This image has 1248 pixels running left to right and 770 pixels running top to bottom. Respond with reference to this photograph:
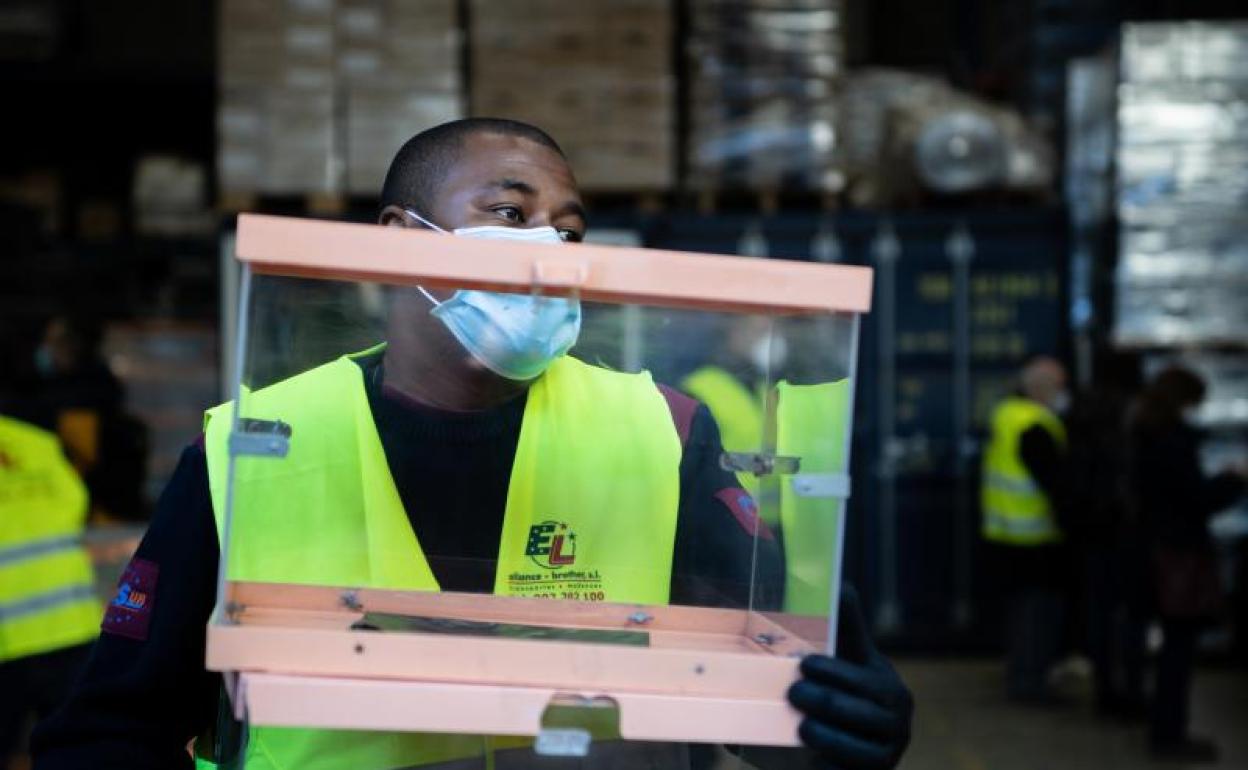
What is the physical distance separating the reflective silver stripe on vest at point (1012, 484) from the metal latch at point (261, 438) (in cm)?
693

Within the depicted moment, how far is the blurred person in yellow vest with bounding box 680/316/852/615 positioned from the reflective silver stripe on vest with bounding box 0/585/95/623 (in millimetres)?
3719

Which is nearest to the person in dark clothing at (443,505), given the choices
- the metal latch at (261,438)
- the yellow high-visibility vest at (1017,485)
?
the metal latch at (261,438)

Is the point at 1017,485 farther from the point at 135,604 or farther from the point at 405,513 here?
the point at 135,604

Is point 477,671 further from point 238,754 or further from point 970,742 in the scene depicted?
point 970,742

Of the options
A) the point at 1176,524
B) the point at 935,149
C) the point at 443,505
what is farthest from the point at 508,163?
the point at 935,149

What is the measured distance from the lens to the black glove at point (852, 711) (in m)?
1.71

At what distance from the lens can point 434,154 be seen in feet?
7.54

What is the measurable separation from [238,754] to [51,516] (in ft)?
12.5

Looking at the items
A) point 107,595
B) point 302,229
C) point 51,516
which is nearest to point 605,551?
point 302,229

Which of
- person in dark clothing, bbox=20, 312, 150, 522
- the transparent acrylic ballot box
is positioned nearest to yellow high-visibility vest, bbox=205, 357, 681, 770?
the transparent acrylic ballot box

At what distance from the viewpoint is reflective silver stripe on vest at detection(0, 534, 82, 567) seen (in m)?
5.41

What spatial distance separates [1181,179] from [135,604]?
813cm

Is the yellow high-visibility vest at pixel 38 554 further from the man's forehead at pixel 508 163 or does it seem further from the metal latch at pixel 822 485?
the metal latch at pixel 822 485

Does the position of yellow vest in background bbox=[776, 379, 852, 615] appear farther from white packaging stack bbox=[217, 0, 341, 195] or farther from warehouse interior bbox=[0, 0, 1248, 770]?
white packaging stack bbox=[217, 0, 341, 195]
